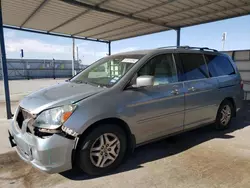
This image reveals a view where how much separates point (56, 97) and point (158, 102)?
1529 mm

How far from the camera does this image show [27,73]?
26.8 meters

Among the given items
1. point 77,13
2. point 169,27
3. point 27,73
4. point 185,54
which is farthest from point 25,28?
point 27,73

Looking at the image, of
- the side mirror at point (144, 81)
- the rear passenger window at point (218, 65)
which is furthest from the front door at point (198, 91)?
the side mirror at point (144, 81)

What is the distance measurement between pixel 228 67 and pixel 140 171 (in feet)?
11.0

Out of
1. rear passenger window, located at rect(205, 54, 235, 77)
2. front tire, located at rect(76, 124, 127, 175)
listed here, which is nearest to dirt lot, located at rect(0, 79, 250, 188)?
front tire, located at rect(76, 124, 127, 175)

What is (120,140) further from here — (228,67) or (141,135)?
(228,67)

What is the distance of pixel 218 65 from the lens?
4.54 meters

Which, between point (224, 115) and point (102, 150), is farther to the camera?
point (224, 115)

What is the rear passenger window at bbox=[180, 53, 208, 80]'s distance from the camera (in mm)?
3805

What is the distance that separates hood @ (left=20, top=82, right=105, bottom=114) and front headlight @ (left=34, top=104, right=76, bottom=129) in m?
0.07

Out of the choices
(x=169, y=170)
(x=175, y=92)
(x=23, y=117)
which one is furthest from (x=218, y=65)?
(x=23, y=117)

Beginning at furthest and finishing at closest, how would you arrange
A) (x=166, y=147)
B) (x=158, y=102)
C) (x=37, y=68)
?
(x=37, y=68)
(x=166, y=147)
(x=158, y=102)

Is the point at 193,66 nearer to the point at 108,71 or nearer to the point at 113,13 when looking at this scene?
the point at 108,71

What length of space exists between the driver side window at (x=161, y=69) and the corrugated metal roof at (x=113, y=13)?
3.06m
